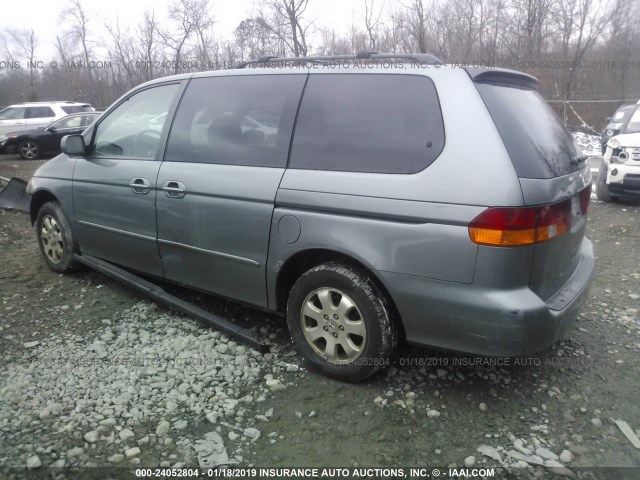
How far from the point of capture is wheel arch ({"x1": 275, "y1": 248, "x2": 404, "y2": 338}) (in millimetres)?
2613

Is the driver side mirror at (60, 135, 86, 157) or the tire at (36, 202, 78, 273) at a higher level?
the driver side mirror at (60, 135, 86, 157)

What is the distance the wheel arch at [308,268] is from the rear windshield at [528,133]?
905mm

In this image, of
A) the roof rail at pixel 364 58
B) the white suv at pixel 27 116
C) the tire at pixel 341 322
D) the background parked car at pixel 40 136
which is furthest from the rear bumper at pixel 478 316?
the white suv at pixel 27 116

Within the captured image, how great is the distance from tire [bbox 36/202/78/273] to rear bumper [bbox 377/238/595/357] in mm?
3040

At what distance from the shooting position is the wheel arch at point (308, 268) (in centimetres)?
261

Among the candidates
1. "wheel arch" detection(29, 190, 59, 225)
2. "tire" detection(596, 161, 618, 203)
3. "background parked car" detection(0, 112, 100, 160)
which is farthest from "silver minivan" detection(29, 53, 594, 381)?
"background parked car" detection(0, 112, 100, 160)

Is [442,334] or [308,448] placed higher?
[442,334]

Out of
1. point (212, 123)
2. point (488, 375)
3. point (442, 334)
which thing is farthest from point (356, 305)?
point (212, 123)

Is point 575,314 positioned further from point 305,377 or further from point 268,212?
point 268,212

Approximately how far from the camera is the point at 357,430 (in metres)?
2.43

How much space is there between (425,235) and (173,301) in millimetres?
2006

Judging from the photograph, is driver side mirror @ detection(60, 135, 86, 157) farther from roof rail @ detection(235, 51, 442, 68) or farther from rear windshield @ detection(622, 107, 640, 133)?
rear windshield @ detection(622, 107, 640, 133)

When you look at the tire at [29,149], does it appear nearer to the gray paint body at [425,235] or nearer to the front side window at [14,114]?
the front side window at [14,114]

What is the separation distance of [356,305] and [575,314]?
1.18 metres
